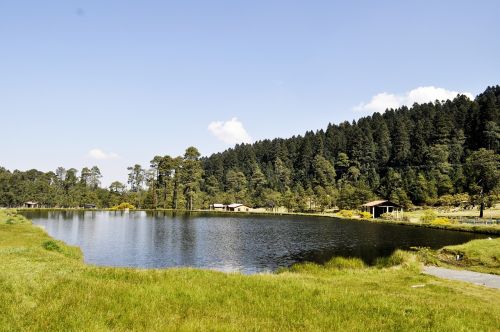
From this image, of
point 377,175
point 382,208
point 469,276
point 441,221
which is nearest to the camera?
point 469,276

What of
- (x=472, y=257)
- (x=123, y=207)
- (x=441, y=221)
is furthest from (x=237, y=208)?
(x=472, y=257)

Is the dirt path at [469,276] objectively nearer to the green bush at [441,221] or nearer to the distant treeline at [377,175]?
the green bush at [441,221]

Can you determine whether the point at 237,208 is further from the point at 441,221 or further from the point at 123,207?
the point at 441,221

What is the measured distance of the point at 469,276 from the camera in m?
24.4

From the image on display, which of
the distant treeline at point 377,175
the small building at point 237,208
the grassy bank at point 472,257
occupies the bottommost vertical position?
the small building at point 237,208

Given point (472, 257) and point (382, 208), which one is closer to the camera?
point (472, 257)

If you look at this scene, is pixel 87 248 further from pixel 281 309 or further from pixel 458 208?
pixel 458 208

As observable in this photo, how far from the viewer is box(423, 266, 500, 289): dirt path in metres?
22.0

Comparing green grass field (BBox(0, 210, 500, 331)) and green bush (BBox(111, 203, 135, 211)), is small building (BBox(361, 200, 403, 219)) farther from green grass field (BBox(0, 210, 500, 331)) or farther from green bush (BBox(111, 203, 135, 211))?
green grass field (BBox(0, 210, 500, 331))

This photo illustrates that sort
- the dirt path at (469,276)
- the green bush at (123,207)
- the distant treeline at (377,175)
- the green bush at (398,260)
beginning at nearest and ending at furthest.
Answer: the dirt path at (469,276)
the green bush at (398,260)
the distant treeline at (377,175)
the green bush at (123,207)

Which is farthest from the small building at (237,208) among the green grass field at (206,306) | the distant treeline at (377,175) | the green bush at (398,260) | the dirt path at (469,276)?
the green grass field at (206,306)

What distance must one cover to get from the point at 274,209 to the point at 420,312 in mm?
169737

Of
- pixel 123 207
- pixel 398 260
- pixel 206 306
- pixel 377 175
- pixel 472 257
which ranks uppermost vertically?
pixel 377 175

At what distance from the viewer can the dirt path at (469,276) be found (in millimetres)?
21969
